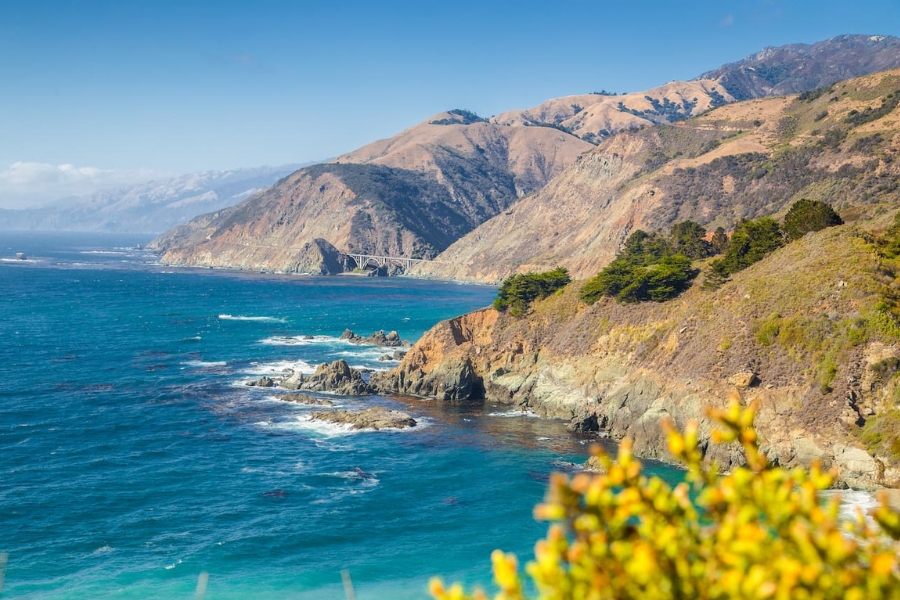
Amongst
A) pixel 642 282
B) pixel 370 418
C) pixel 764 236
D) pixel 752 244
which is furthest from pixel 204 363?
pixel 764 236

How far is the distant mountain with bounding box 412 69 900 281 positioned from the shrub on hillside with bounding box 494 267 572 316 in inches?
1405

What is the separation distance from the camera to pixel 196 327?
392 ft

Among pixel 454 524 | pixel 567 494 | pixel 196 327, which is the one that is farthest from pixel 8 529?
pixel 196 327

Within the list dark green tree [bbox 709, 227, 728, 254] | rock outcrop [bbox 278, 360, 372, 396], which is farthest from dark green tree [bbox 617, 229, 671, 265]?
rock outcrop [bbox 278, 360, 372, 396]

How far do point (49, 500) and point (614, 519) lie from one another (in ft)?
159

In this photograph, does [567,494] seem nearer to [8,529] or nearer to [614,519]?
[614,519]

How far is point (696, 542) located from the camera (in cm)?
809

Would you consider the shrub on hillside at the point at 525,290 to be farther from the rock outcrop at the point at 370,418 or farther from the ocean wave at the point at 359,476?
the ocean wave at the point at 359,476

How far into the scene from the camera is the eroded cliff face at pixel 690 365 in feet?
163

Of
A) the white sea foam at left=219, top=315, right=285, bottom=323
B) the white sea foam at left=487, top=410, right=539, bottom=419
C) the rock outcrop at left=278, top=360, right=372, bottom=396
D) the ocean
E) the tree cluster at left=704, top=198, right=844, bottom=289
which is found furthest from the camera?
the white sea foam at left=219, top=315, right=285, bottom=323

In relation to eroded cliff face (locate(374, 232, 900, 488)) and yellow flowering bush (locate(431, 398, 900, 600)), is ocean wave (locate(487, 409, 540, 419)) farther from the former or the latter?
yellow flowering bush (locate(431, 398, 900, 600))

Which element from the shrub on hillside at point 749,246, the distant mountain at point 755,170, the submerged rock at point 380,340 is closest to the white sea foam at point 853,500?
the shrub on hillside at point 749,246

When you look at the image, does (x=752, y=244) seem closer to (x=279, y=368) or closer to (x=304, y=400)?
(x=304, y=400)

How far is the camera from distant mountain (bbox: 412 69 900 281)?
119m
